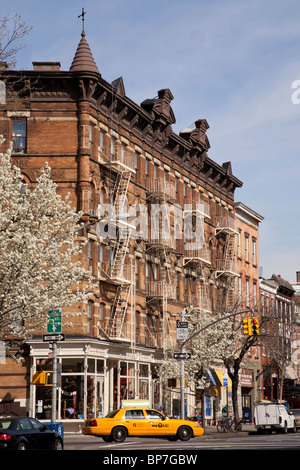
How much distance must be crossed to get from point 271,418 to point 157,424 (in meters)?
16.0

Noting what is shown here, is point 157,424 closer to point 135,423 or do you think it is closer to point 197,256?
point 135,423

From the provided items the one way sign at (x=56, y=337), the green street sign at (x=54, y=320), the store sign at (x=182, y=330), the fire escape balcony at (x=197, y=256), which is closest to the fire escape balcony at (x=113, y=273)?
the store sign at (x=182, y=330)

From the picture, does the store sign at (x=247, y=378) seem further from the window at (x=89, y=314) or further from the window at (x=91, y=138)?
the window at (x=91, y=138)

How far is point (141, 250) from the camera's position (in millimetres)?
47562

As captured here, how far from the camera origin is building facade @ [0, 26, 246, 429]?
39.7 meters

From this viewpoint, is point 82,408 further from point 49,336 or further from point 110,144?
point 110,144

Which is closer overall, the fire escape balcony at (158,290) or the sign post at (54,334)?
the sign post at (54,334)

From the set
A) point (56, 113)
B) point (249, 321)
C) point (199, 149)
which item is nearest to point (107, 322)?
point (249, 321)

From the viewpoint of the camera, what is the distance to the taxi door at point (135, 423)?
98.2 feet

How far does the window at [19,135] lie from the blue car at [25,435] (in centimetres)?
2160

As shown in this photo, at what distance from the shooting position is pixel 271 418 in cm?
4444

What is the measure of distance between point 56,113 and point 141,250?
11.0 meters

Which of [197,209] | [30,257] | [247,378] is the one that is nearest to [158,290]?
[197,209]

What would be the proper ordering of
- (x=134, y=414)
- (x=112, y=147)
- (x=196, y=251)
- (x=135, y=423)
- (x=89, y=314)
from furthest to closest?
(x=196, y=251) < (x=112, y=147) < (x=89, y=314) < (x=134, y=414) < (x=135, y=423)
